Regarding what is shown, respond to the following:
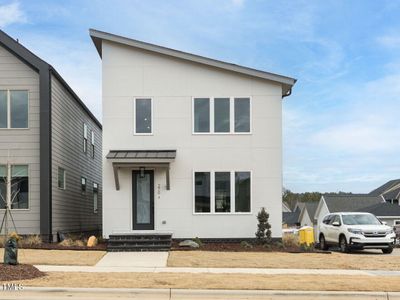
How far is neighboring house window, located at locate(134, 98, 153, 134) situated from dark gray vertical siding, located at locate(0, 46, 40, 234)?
11.9 ft

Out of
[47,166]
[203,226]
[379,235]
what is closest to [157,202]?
[203,226]

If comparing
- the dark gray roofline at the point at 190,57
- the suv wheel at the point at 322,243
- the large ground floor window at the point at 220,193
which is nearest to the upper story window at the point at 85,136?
the dark gray roofline at the point at 190,57

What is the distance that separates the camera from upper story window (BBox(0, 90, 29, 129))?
816 inches

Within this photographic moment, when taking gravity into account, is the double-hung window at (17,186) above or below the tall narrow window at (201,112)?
below

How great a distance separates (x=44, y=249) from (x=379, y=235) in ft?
38.9

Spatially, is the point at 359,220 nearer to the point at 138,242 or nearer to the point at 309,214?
the point at 138,242

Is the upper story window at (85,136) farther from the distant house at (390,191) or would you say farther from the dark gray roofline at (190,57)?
the distant house at (390,191)

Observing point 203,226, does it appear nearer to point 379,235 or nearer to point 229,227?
point 229,227

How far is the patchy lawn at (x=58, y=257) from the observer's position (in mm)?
14531

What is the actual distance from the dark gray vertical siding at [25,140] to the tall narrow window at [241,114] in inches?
289

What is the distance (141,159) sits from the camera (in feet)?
64.5

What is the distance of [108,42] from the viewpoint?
20.7m

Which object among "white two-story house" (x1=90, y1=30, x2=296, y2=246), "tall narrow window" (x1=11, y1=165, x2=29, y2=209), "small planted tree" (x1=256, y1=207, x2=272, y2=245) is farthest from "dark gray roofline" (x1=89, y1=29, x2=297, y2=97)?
"tall narrow window" (x1=11, y1=165, x2=29, y2=209)

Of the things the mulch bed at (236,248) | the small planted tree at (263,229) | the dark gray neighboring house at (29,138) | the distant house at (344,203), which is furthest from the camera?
the distant house at (344,203)
